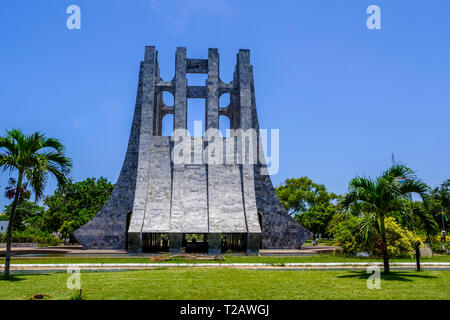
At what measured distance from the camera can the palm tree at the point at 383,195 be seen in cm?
1419

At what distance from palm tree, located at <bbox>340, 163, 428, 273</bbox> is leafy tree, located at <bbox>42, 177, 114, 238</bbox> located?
113 ft

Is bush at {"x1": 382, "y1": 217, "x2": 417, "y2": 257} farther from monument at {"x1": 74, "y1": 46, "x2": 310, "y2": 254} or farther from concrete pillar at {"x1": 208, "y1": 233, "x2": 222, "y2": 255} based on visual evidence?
concrete pillar at {"x1": 208, "y1": 233, "x2": 222, "y2": 255}

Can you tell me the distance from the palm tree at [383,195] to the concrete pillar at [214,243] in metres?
16.1

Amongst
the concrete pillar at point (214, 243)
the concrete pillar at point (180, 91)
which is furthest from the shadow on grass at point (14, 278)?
the concrete pillar at point (180, 91)

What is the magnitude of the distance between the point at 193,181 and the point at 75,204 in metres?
21.8

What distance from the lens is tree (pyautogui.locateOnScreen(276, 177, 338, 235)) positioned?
52469 millimetres

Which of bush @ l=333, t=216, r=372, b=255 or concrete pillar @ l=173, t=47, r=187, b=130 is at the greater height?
concrete pillar @ l=173, t=47, r=187, b=130

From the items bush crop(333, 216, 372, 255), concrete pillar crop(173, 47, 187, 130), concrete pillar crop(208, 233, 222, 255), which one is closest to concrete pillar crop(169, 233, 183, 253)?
concrete pillar crop(208, 233, 222, 255)

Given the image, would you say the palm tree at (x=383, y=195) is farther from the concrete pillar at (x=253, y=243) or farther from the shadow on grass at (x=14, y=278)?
the concrete pillar at (x=253, y=243)

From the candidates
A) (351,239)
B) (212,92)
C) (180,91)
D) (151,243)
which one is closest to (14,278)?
(351,239)

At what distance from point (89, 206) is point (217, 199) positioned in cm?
2450
